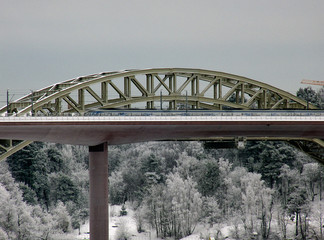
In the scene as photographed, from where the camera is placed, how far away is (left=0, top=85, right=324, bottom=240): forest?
89.0 meters

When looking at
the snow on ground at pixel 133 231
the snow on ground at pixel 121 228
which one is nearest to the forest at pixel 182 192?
the snow on ground at pixel 133 231

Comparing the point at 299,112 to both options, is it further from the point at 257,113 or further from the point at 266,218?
the point at 266,218

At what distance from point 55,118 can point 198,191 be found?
53914 mm

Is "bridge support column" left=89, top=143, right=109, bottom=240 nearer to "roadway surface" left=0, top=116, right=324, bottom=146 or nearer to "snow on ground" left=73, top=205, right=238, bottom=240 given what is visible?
"roadway surface" left=0, top=116, right=324, bottom=146

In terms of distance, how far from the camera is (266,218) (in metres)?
91.9

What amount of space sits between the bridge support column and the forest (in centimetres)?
2870

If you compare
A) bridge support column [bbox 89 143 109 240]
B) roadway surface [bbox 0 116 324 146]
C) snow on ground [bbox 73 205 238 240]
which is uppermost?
roadway surface [bbox 0 116 324 146]

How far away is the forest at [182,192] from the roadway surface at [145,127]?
101 ft

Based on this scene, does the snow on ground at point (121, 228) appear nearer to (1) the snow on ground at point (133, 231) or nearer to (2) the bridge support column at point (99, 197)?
(1) the snow on ground at point (133, 231)

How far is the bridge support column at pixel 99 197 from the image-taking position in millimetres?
61281

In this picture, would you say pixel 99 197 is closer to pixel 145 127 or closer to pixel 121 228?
pixel 145 127

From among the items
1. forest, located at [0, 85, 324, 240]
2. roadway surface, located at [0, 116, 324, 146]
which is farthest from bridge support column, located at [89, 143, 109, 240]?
forest, located at [0, 85, 324, 240]

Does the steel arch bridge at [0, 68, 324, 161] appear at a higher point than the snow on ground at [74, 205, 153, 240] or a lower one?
higher

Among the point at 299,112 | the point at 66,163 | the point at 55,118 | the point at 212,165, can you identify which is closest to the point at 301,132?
the point at 299,112
